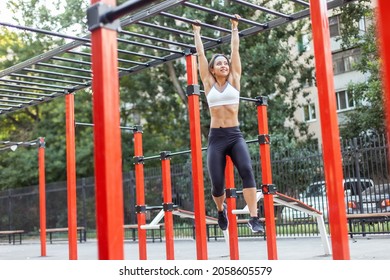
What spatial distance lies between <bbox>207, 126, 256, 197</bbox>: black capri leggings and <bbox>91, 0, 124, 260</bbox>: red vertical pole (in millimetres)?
2850

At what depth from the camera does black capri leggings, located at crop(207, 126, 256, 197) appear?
4.97 meters

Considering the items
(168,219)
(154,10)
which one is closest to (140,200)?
(168,219)

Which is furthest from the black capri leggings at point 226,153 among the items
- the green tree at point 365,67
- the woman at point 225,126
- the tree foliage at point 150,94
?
the tree foliage at point 150,94

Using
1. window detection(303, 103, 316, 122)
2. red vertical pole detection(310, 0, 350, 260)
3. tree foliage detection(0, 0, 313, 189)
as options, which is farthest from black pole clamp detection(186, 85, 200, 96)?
window detection(303, 103, 316, 122)

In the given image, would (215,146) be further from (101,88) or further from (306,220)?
(306,220)

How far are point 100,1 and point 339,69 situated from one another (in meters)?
24.5

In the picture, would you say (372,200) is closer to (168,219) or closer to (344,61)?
(168,219)

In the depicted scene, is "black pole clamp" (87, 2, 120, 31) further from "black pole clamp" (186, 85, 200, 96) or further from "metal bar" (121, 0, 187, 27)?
"black pole clamp" (186, 85, 200, 96)

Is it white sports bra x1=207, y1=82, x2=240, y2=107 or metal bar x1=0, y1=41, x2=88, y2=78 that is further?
metal bar x1=0, y1=41, x2=88, y2=78

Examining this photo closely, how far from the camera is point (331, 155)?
2.89 meters

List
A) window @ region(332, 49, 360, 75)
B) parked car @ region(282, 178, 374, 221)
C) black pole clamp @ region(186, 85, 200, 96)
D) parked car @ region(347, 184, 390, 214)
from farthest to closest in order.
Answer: window @ region(332, 49, 360, 75) → parked car @ region(282, 178, 374, 221) → parked car @ region(347, 184, 390, 214) → black pole clamp @ region(186, 85, 200, 96)
